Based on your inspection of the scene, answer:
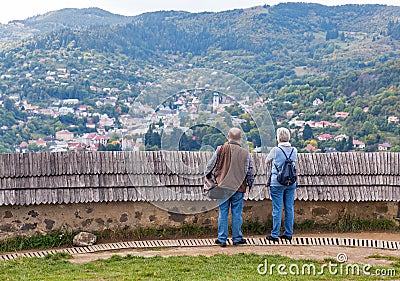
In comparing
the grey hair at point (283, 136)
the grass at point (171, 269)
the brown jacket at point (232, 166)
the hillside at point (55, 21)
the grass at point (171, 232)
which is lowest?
the grass at point (171, 232)

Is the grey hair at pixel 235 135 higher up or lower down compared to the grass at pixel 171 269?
higher up

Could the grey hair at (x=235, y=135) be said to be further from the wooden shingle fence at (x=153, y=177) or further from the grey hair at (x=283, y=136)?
the wooden shingle fence at (x=153, y=177)

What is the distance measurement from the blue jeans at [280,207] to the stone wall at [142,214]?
0.74 metres

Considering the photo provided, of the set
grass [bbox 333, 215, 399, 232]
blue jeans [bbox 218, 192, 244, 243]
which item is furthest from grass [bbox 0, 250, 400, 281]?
grass [bbox 333, 215, 399, 232]

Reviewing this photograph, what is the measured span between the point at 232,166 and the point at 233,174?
0.33 ft

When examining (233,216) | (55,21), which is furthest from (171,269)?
(55,21)

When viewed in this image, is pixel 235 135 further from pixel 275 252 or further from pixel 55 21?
pixel 55 21

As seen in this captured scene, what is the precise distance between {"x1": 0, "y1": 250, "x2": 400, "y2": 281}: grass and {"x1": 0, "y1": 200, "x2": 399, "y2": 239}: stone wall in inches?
46.8

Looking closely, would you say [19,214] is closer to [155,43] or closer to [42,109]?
[42,109]

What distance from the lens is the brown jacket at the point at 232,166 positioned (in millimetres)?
7660

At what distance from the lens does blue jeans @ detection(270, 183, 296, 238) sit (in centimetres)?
800

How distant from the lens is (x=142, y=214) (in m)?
8.55

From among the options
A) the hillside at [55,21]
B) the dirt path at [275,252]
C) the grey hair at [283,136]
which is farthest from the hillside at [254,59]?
the dirt path at [275,252]

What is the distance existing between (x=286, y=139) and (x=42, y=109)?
118ft
